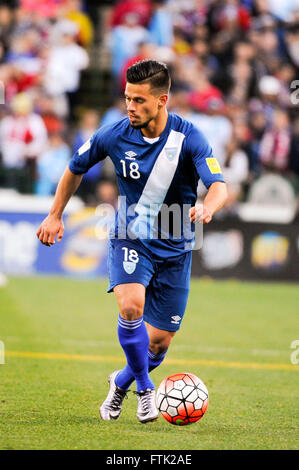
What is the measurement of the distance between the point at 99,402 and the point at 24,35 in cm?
1175

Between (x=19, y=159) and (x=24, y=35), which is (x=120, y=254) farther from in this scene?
(x=24, y=35)

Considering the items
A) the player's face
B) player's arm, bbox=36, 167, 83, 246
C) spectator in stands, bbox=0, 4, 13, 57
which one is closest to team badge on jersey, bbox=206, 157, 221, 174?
the player's face

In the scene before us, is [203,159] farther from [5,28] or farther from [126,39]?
[5,28]

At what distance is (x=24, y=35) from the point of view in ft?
55.1

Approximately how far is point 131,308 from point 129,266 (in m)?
0.30

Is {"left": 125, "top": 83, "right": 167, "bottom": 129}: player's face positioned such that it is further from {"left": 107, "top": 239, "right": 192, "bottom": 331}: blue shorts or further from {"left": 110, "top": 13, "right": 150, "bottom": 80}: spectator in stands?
{"left": 110, "top": 13, "right": 150, "bottom": 80}: spectator in stands

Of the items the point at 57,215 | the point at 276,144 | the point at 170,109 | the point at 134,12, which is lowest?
the point at 276,144

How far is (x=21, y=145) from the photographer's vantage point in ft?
50.4

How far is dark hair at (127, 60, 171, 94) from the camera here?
566 centimetres

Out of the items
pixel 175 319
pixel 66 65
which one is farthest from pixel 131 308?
pixel 66 65

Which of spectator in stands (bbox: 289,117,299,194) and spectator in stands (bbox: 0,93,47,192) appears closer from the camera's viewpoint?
spectator in stands (bbox: 0,93,47,192)

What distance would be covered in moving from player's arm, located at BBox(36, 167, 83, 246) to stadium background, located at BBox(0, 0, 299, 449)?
5.18 ft

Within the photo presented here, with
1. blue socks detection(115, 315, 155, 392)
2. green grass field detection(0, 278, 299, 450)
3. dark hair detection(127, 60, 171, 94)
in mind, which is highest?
dark hair detection(127, 60, 171, 94)
